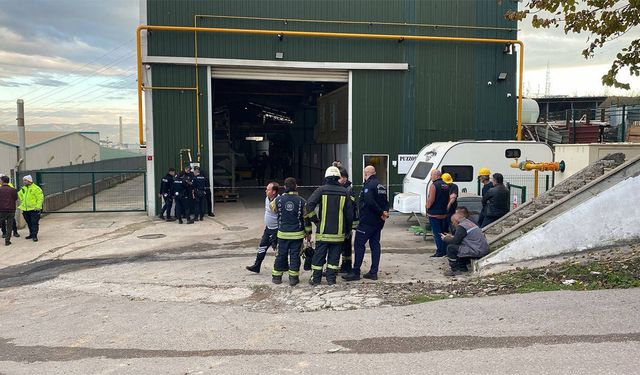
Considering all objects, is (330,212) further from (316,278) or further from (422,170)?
(422,170)

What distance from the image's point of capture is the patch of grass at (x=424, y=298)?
6.77m

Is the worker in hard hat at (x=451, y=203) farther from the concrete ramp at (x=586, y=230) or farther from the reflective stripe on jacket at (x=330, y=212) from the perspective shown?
the reflective stripe on jacket at (x=330, y=212)

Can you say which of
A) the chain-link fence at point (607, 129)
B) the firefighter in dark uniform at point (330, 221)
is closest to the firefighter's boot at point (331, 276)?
the firefighter in dark uniform at point (330, 221)

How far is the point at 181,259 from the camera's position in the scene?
10492 millimetres

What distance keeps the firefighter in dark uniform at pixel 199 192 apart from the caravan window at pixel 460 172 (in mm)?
7099

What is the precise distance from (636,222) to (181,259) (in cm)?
807

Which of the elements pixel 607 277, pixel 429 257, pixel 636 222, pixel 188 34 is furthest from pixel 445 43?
pixel 607 277

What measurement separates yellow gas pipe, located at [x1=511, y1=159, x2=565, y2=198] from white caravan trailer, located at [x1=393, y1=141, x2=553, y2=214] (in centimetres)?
31

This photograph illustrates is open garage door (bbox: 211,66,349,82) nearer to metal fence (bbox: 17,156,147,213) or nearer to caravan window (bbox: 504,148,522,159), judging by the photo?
metal fence (bbox: 17,156,147,213)

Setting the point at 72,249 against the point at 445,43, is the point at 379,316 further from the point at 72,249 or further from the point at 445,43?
the point at 445,43

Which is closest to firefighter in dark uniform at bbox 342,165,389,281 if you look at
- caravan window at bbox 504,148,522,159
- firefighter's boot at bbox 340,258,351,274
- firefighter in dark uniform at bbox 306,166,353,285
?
firefighter's boot at bbox 340,258,351,274

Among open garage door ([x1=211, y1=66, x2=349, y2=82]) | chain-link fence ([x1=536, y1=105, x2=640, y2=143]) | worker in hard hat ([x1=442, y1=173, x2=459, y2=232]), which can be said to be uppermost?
open garage door ([x1=211, y1=66, x2=349, y2=82])

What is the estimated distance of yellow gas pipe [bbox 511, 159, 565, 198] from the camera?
12.3m

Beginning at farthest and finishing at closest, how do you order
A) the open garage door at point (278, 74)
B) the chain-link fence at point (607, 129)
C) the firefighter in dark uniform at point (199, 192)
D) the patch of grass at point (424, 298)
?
1. the chain-link fence at point (607, 129)
2. the open garage door at point (278, 74)
3. the firefighter in dark uniform at point (199, 192)
4. the patch of grass at point (424, 298)
